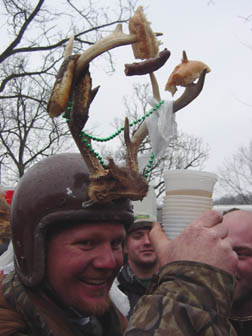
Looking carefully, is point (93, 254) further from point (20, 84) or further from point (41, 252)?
point (20, 84)

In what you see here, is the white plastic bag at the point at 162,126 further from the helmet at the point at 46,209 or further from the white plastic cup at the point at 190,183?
the helmet at the point at 46,209

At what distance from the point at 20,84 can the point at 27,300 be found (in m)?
14.7

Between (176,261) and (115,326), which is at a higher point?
(176,261)

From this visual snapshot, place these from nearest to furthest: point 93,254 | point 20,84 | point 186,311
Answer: point 186,311 < point 93,254 < point 20,84

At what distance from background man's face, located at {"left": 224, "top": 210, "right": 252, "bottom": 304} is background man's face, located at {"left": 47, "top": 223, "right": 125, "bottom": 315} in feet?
3.65

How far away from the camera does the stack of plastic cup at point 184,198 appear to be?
1.55 metres

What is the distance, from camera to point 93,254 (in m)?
1.75

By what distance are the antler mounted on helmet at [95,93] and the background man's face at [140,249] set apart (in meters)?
2.77

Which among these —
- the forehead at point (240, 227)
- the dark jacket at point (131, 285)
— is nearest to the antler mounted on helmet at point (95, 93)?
the forehead at point (240, 227)

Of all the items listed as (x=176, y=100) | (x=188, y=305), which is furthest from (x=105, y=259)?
(x=176, y=100)

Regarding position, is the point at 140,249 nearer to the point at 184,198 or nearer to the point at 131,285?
the point at 131,285

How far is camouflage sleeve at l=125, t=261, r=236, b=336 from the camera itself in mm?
1207

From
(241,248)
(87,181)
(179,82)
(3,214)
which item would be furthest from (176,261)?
(3,214)

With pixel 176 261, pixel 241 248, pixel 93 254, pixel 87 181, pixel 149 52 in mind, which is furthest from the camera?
pixel 241 248
